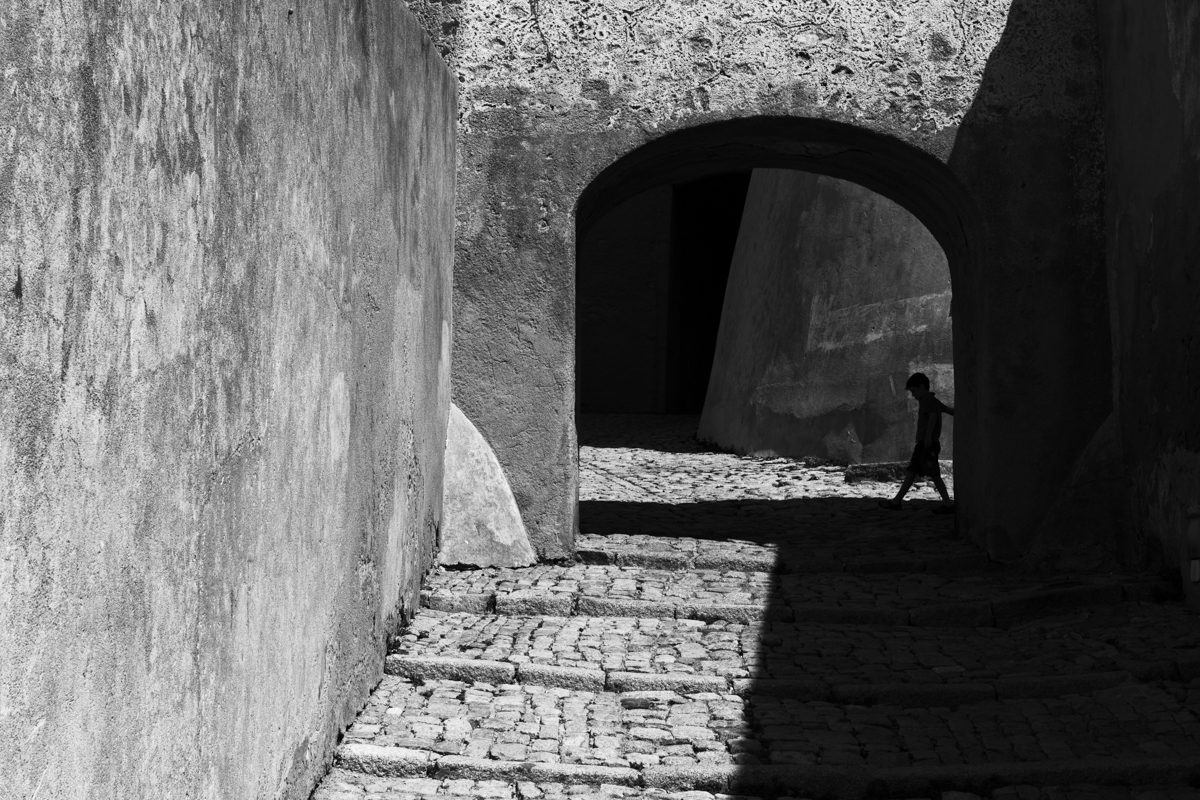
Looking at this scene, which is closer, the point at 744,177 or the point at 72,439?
the point at 72,439

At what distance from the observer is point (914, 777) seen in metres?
3.89

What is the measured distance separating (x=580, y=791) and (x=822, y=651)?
1696 mm

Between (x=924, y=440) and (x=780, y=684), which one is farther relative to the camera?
(x=924, y=440)

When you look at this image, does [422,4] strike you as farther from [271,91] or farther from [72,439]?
[72,439]

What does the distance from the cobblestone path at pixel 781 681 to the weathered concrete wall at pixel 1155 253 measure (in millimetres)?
521

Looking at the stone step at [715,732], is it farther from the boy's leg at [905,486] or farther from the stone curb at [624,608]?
the boy's leg at [905,486]

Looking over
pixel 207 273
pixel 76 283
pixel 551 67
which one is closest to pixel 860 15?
pixel 551 67

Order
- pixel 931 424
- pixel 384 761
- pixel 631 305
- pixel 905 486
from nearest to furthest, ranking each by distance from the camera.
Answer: pixel 384 761 < pixel 905 486 < pixel 931 424 < pixel 631 305

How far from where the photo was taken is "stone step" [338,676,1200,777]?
4.00 m

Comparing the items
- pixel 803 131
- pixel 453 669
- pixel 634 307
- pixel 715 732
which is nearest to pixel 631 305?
pixel 634 307

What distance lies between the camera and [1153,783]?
385 cm

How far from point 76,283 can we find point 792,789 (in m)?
2.66

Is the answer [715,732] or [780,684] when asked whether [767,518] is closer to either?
[780,684]

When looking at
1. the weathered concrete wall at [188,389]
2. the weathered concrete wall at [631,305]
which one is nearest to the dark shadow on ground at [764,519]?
the weathered concrete wall at [188,389]
